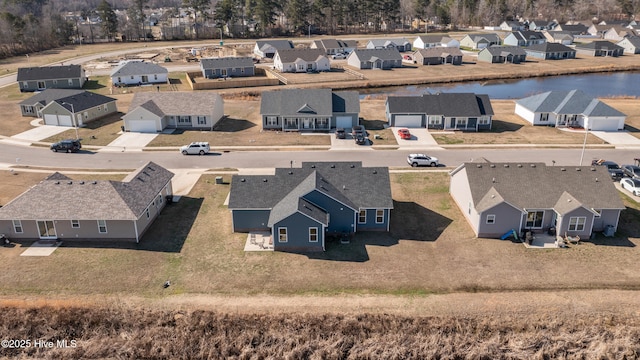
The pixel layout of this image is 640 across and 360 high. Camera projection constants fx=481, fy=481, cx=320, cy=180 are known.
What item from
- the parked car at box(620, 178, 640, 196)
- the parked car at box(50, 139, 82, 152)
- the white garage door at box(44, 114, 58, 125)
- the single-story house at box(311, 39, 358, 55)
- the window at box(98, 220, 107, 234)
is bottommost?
the parked car at box(620, 178, 640, 196)

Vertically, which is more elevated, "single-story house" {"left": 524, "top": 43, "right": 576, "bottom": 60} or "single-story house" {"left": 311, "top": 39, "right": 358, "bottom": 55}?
"single-story house" {"left": 311, "top": 39, "right": 358, "bottom": 55}

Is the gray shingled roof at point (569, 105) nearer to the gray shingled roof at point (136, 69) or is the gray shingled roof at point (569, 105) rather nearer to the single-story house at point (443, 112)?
the single-story house at point (443, 112)

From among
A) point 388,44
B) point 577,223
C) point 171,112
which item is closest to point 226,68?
point 171,112

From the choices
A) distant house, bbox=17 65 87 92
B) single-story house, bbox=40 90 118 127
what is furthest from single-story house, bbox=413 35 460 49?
single-story house, bbox=40 90 118 127

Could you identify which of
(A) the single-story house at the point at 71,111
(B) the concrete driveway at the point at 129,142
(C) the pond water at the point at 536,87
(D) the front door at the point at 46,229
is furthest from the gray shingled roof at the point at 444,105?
(D) the front door at the point at 46,229

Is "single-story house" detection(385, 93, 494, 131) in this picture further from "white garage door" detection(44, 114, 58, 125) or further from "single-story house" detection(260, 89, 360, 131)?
"white garage door" detection(44, 114, 58, 125)

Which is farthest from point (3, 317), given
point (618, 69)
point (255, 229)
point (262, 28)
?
point (262, 28)
